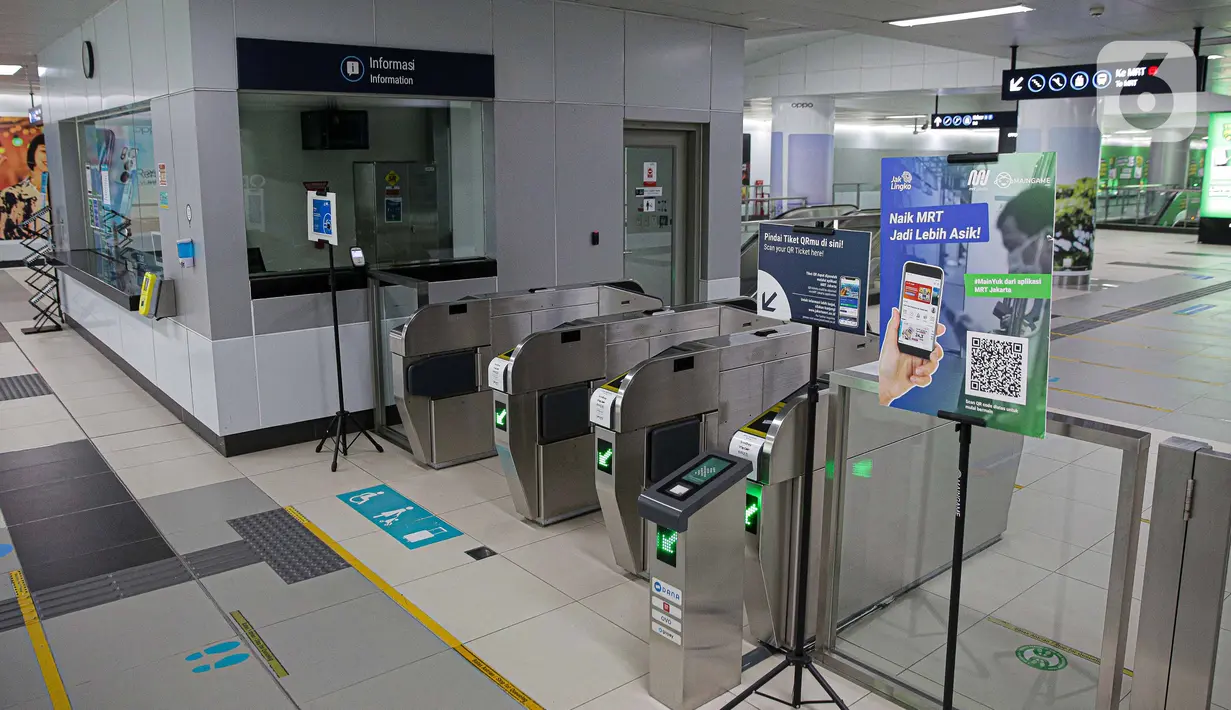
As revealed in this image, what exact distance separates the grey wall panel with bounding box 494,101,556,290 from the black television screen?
1178 mm

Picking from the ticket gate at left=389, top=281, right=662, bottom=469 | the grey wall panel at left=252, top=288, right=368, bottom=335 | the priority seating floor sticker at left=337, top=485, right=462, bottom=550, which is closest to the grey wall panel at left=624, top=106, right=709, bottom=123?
the ticket gate at left=389, top=281, right=662, bottom=469

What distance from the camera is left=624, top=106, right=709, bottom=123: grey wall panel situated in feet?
24.6

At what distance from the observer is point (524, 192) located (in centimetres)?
698

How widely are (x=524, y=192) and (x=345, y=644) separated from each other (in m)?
4.10

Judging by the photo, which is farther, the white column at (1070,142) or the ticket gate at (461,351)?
the white column at (1070,142)

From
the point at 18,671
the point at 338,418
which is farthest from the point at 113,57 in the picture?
the point at 18,671

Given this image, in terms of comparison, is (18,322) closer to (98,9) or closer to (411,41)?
(98,9)

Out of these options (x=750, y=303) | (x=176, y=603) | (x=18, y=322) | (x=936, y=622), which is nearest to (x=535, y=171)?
(x=750, y=303)

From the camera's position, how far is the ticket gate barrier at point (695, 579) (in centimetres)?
318

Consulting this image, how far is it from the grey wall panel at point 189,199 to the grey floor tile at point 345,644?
2.72 metres

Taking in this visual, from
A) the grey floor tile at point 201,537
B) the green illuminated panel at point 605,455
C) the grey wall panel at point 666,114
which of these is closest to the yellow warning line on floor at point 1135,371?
the grey wall panel at point 666,114

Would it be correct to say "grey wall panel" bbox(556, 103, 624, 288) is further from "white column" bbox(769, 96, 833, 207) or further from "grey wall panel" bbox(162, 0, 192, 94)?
"white column" bbox(769, 96, 833, 207)

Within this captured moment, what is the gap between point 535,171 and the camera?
23.0 ft

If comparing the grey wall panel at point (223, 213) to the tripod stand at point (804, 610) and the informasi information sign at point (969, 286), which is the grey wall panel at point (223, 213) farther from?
the informasi information sign at point (969, 286)
